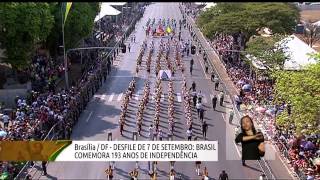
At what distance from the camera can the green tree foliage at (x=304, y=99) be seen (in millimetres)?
25672

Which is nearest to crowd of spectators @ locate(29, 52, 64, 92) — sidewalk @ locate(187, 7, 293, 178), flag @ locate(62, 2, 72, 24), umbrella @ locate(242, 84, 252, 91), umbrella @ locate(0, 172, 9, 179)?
flag @ locate(62, 2, 72, 24)

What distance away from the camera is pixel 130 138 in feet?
107

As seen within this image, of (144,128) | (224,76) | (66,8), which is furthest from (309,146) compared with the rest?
(66,8)

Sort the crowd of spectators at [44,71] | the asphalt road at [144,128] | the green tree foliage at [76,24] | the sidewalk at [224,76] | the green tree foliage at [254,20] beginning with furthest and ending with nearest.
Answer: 1. the green tree foliage at [254,20]
2. the green tree foliage at [76,24]
3. the crowd of spectators at [44,71]
4. the sidewalk at [224,76]
5. the asphalt road at [144,128]

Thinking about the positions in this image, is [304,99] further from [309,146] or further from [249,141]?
[249,141]

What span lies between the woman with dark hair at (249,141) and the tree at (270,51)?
35535 mm

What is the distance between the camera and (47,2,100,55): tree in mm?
50537

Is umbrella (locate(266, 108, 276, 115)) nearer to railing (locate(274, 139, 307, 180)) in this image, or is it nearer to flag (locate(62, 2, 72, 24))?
railing (locate(274, 139, 307, 180))

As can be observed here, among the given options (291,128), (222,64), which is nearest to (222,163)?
(291,128)

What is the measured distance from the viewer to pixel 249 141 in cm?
999

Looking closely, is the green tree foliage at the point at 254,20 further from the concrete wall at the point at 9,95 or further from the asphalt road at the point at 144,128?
the concrete wall at the point at 9,95

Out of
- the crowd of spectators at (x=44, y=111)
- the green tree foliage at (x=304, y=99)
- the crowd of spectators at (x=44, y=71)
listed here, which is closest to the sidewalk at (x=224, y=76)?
the green tree foliage at (x=304, y=99)

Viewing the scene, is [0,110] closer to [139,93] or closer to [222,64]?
[139,93]

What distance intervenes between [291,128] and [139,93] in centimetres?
1854
